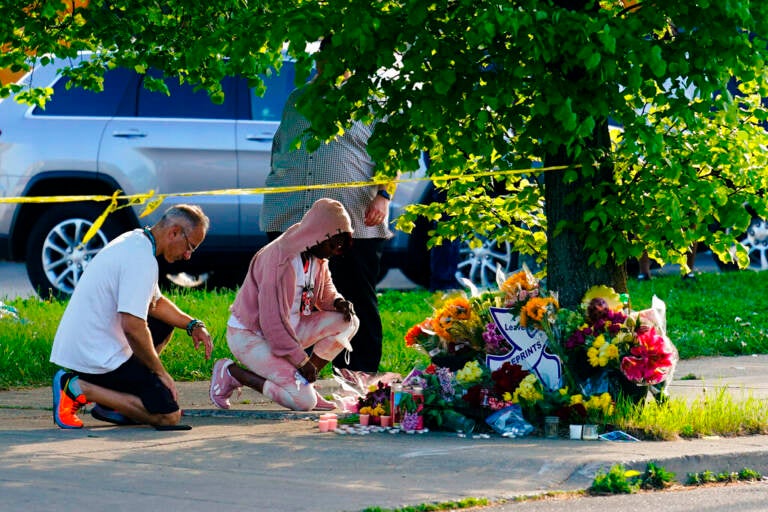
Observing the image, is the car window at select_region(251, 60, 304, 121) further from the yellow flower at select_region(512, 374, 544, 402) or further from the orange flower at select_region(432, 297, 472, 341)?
the yellow flower at select_region(512, 374, 544, 402)

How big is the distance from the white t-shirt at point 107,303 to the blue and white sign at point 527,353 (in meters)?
1.71

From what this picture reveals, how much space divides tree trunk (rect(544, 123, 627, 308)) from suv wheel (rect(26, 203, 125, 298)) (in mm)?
5893

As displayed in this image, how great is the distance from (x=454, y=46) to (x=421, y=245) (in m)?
6.63

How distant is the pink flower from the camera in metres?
7.09

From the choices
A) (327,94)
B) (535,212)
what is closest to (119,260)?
(327,94)

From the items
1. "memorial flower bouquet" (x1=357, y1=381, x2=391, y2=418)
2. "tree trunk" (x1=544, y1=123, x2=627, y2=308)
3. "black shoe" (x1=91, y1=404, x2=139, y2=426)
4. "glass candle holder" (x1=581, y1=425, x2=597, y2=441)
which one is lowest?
"glass candle holder" (x1=581, y1=425, x2=597, y2=441)

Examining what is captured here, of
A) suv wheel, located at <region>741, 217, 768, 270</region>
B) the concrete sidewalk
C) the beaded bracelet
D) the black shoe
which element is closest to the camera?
the concrete sidewalk

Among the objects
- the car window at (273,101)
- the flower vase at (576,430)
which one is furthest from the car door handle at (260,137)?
the flower vase at (576,430)

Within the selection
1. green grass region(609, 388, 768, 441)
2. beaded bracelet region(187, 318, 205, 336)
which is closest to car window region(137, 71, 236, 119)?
beaded bracelet region(187, 318, 205, 336)

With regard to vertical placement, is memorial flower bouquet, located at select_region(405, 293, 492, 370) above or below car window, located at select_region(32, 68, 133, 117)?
below

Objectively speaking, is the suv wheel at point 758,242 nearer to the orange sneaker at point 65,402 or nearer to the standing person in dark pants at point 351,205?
the standing person in dark pants at point 351,205

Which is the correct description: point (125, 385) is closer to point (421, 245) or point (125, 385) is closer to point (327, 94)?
point (327, 94)

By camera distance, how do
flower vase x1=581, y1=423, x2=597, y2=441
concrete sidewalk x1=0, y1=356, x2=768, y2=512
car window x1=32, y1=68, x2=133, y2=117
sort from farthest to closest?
car window x1=32, y1=68, x2=133, y2=117 → flower vase x1=581, y1=423, x2=597, y2=441 → concrete sidewalk x1=0, y1=356, x2=768, y2=512

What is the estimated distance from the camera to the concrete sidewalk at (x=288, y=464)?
5.52 metres
